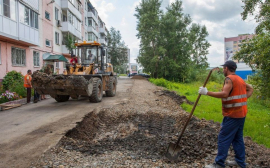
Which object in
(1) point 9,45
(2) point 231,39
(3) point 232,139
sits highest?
(2) point 231,39

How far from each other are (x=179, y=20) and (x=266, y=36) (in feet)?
90.9

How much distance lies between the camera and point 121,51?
5038cm

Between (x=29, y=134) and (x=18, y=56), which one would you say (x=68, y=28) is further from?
(x=29, y=134)

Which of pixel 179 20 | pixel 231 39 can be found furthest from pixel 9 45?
pixel 231 39

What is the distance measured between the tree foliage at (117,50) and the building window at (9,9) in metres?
35.7

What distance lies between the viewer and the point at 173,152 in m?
3.98

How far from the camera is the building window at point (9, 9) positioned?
12595mm

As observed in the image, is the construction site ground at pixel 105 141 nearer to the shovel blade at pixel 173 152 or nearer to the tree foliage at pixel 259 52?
the shovel blade at pixel 173 152

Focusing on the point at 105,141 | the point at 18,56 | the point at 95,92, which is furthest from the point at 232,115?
Result: the point at 18,56

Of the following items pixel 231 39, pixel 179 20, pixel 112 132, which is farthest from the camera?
pixel 231 39

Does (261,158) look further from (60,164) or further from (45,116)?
(45,116)

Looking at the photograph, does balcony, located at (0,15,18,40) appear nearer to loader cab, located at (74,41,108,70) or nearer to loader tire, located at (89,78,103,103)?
loader cab, located at (74,41,108,70)

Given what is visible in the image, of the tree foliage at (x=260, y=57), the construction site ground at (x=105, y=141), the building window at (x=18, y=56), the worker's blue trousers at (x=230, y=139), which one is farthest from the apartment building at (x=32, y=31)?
the worker's blue trousers at (x=230, y=139)

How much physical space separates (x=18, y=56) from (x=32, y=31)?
2134mm
